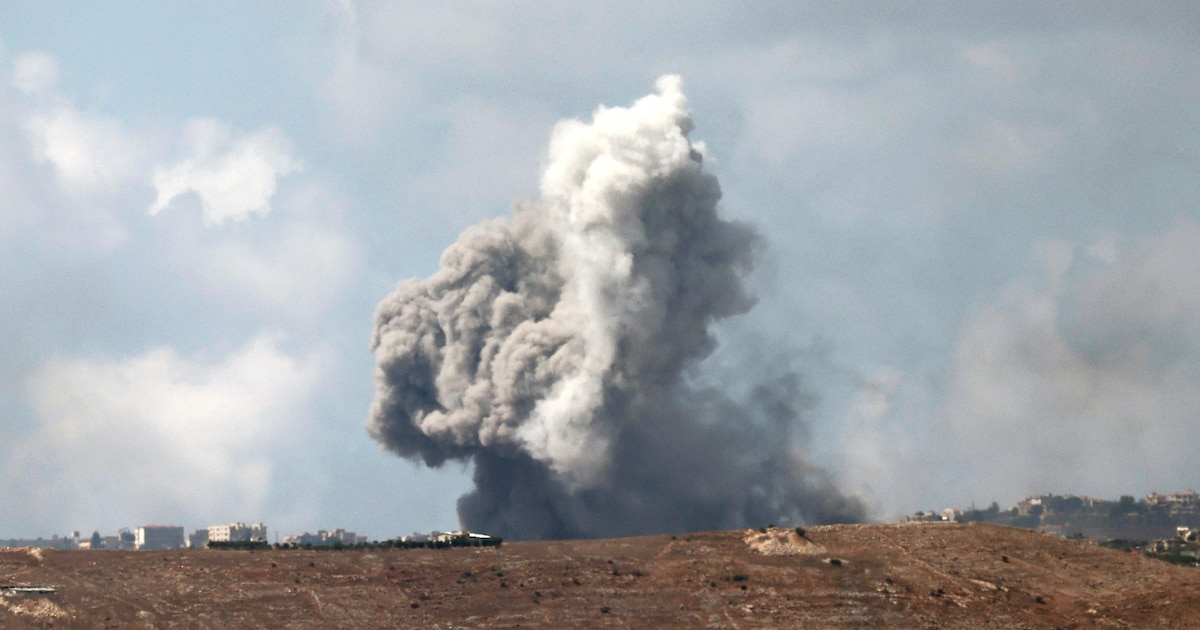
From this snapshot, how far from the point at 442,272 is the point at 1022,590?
69.2 meters

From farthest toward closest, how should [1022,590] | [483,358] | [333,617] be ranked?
1. [483,358]
2. [1022,590]
3. [333,617]

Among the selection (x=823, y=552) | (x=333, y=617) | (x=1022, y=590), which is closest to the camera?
(x=333, y=617)

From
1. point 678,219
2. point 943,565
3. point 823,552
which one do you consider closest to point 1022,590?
point 943,565

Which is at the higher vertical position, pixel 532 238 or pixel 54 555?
pixel 532 238

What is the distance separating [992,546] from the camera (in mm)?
109375

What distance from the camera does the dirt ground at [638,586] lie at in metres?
93.5

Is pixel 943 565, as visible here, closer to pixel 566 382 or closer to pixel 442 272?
pixel 566 382

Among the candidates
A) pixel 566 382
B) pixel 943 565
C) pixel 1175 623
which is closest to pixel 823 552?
pixel 943 565

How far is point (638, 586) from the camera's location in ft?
329

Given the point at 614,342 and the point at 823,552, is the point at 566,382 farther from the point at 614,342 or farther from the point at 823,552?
the point at 823,552

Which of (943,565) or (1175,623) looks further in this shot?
(943,565)

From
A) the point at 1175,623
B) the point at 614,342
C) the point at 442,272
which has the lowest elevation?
the point at 1175,623

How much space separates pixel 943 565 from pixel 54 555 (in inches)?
2553

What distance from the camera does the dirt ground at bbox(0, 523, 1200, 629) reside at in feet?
307
